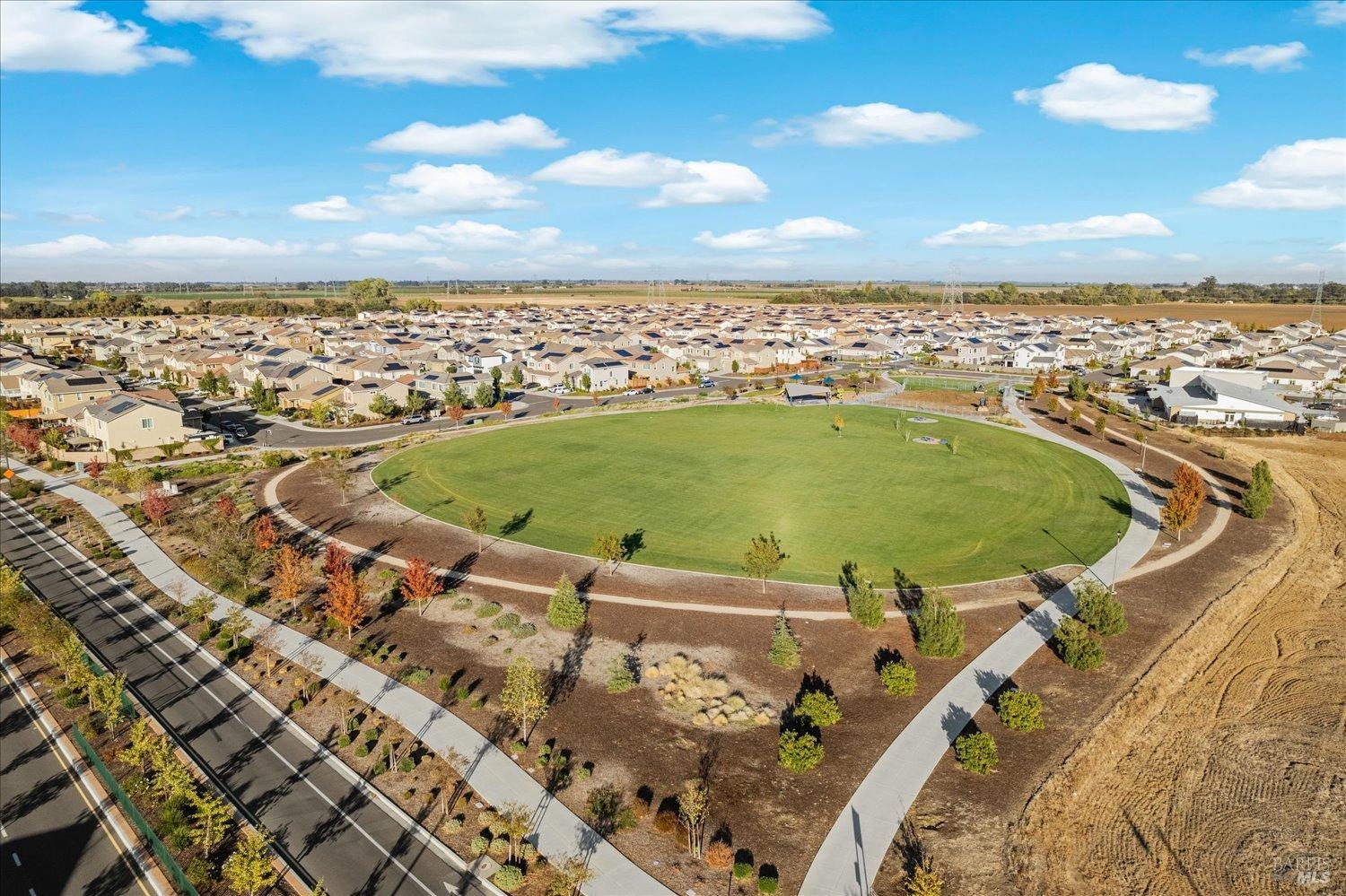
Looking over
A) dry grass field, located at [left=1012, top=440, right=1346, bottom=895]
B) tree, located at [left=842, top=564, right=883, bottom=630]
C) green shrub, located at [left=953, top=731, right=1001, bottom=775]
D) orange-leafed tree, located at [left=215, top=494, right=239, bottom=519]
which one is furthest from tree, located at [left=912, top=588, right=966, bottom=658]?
orange-leafed tree, located at [left=215, top=494, right=239, bottom=519]

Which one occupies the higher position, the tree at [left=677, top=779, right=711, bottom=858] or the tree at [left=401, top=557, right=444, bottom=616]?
the tree at [left=401, top=557, right=444, bottom=616]

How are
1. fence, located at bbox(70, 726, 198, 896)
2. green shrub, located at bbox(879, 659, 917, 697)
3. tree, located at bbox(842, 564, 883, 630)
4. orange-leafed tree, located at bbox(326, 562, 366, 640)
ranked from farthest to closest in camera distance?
tree, located at bbox(842, 564, 883, 630)
orange-leafed tree, located at bbox(326, 562, 366, 640)
green shrub, located at bbox(879, 659, 917, 697)
fence, located at bbox(70, 726, 198, 896)

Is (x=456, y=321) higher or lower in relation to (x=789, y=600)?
higher

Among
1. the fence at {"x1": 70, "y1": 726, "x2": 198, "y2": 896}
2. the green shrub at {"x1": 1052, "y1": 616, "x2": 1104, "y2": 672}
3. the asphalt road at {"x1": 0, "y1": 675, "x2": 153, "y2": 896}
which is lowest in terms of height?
the asphalt road at {"x1": 0, "y1": 675, "x2": 153, "y2": 896}

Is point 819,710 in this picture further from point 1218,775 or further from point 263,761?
point 263,761

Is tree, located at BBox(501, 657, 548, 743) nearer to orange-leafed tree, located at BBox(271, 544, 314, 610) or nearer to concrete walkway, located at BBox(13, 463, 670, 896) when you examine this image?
concrete walkway, located at BBox(13, 463, 670, 896)

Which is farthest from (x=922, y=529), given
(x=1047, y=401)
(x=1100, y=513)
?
(x=1047, y=401)

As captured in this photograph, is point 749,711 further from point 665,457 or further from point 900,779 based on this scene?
point 665,457

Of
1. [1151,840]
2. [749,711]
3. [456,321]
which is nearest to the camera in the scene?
[1151,840]

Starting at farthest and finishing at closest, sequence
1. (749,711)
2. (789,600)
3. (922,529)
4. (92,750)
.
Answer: (922,529), (789,600), (749,711), (92,750)
